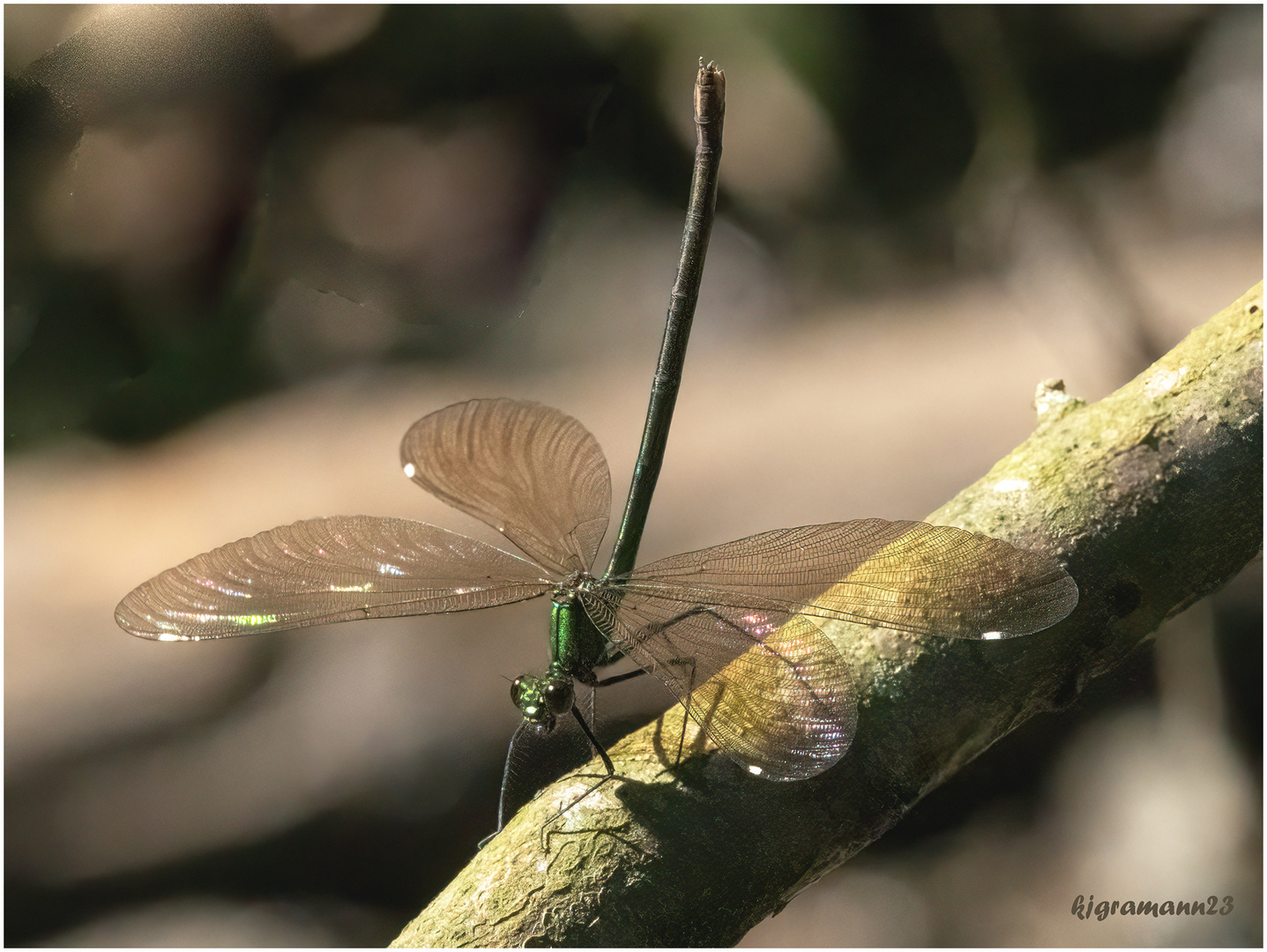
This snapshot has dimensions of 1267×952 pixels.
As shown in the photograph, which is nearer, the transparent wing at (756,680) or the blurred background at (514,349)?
the transparent wing at (756,680)

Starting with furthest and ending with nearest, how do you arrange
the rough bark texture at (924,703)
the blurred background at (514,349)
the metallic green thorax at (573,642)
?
the blurred background at (514,349) < the metallic green thorax at (573,642) < the rough bark texture at (924,703)

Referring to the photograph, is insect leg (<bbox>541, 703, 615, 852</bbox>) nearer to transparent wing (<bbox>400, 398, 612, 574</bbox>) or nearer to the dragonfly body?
the dragonfly body

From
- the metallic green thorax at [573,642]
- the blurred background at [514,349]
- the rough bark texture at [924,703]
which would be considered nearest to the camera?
the rough bark texture at [924,703]

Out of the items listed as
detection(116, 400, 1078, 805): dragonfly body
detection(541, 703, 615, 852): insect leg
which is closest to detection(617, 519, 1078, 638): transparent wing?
detection(116, 400, 1078, 805): dragonfly body

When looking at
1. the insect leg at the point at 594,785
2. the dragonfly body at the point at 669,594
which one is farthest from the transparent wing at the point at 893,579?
the insect leg at the point at 594,785

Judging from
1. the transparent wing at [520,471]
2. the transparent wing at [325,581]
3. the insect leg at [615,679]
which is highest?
the transparent wing at [520,471]

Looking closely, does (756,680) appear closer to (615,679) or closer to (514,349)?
(615,679)

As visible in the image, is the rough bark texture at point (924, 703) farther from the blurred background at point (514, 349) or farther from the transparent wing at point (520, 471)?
the transparent wing at point (520, 471)

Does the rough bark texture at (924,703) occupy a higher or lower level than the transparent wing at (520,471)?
lower

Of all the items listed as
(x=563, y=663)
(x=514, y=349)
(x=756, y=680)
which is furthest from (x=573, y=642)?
(x=514, y=349)
